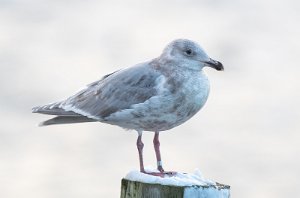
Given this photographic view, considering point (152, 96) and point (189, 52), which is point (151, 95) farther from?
point (189, 52)

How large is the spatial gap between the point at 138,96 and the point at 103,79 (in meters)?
0.66

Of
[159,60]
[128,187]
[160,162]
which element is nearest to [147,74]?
[159,60]

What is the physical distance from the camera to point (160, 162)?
26.4ft

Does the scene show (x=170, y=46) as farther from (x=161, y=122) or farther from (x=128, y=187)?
(x=128, y=187)

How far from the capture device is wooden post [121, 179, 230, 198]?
672cm

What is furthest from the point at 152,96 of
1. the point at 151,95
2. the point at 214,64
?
the point at 214,64

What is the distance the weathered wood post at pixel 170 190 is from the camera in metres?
6.72

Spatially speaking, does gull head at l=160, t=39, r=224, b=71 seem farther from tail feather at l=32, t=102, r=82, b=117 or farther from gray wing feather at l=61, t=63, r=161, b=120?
tail feather at l=32, t=102, r=82, b=117

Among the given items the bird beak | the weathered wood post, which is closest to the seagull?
the bird beak

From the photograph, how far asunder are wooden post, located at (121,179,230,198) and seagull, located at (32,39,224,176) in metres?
0.86

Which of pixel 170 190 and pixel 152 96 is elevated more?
pixel 152 96

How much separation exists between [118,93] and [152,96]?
493mm

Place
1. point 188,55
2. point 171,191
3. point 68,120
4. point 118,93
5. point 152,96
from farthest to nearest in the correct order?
point 68,120 < point 118,93 < point 188,55 < point 152,96 < point 171,191

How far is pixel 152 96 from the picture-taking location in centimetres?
823
